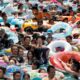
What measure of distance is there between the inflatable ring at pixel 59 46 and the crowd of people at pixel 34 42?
0.25 feet

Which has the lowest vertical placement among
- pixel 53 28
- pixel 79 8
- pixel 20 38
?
pixel 79 8

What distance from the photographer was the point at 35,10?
18.0 m

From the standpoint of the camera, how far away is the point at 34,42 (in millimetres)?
11359

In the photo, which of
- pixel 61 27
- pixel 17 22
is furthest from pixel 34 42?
pixel 17 22

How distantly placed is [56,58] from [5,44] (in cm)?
173

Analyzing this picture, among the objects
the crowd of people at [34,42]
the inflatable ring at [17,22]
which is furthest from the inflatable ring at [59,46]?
the inflatable ring at [17,22]

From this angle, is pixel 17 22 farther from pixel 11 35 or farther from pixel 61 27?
pixel 11 35

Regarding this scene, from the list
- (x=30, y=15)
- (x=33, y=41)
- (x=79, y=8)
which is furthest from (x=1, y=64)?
(x=79, y=8)

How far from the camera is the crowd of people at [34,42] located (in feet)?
30.5

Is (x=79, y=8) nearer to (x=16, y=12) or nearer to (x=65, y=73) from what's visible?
(x=16, y=12)

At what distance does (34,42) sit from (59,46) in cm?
113

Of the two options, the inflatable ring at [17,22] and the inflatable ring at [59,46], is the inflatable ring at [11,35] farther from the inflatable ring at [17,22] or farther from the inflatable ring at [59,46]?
the inflatable ring at [17,22]

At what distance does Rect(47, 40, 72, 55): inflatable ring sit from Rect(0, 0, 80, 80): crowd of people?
76 millimetres

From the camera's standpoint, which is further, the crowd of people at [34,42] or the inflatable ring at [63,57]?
the inflatable ring at [63,57]
